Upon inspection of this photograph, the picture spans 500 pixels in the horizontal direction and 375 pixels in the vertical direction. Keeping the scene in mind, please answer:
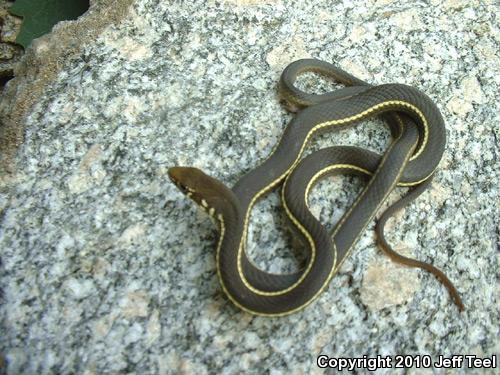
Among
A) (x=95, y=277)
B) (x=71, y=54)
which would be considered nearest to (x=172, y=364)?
(x=95, y=277)

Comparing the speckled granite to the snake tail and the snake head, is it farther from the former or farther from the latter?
the snake head

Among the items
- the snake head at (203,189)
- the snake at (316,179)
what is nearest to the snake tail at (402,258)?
the snake at (316,179)

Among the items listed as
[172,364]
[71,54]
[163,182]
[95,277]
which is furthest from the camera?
[71,54]

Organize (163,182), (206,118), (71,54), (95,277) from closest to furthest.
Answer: (95,277)
(163,182)
(206,118)
(71,54)

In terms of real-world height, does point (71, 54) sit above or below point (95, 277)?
above

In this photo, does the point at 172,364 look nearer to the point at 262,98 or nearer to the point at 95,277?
the point at 95,277

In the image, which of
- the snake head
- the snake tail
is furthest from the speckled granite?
the snake head

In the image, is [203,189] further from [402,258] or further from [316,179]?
[402,258]
